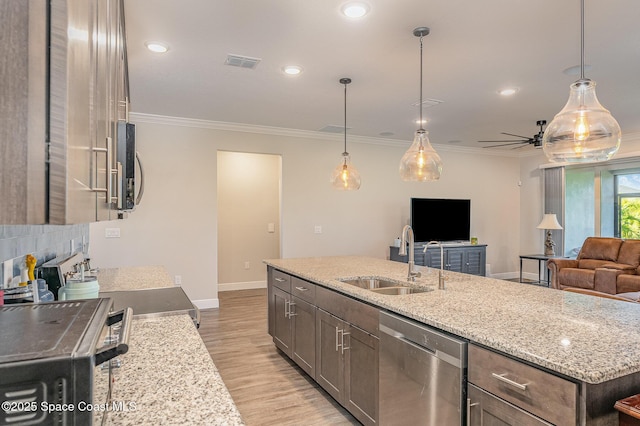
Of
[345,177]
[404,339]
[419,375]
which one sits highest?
[345,177]

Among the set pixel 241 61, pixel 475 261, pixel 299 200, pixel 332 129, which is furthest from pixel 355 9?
pixel 475 261

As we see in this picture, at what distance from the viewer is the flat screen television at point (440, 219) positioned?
6898mm

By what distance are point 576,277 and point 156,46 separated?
20.1ft

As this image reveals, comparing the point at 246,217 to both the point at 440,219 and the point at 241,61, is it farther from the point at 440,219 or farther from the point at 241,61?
the point at 241,61

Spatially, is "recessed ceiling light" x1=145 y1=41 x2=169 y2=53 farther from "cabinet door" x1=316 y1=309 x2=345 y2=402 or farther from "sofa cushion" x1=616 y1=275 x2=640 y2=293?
"sofa cushion" x1=616 y1=275 x2=640 y2=293

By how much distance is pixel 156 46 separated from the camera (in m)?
3.06

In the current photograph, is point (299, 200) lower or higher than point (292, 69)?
lower

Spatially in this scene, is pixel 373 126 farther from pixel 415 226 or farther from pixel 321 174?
pixel 415 226

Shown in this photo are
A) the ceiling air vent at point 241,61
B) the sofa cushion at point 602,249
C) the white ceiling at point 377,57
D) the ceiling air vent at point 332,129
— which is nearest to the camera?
the white ceiling at point 377,57

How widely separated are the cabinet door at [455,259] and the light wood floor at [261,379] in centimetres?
356

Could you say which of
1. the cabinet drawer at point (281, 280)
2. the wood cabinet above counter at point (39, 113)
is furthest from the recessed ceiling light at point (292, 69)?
the wood cabinet above counter at point (39, 113)

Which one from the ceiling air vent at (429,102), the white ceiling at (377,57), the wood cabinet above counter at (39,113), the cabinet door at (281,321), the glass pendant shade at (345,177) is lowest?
the cabinet door at (281,321)

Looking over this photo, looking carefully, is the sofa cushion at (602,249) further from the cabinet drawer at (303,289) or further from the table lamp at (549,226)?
the cabinet drawer at (303,289)

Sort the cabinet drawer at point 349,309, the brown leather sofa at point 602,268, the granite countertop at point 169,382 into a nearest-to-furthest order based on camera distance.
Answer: the granite countertop at point 169,382
the cabinet drawer at point 349,309
the brown leather sofa at point 602,268
